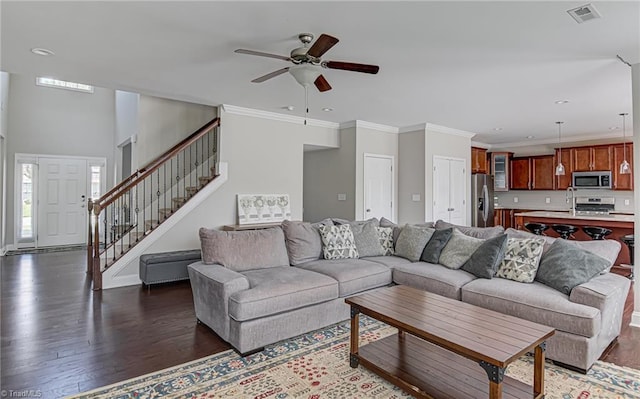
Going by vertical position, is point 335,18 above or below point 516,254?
above

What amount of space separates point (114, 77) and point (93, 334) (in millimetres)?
2878

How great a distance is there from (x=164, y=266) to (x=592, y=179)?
8.99 m

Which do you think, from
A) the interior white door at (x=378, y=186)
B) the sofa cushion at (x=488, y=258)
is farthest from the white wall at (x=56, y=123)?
the sofa cushion at (x=488, y=258)

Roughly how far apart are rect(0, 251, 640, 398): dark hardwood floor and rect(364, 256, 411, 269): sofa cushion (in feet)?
6.28

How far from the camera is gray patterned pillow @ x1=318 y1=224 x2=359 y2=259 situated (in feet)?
13.4

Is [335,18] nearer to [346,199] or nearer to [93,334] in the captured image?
[93,334]

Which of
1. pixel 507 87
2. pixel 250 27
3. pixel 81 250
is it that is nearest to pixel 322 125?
pixel 507 87

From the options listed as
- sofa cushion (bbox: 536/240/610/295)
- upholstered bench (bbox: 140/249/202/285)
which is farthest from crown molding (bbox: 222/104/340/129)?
sofa cushion (bbox: 536/240/610/295)

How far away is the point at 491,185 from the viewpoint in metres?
8.90

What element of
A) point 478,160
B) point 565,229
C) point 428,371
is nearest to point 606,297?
point 428,371

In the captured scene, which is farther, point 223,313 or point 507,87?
point 507,87

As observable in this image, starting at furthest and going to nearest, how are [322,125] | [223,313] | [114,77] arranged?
[322,125]
[114,77]
[223,313]

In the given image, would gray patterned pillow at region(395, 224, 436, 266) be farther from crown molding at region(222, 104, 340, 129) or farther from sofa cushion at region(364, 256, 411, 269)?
crown molding at region(222, 104, 340, 129)

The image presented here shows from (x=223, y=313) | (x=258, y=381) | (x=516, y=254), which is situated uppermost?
(x=516, y=254)
